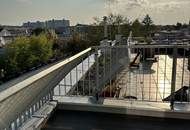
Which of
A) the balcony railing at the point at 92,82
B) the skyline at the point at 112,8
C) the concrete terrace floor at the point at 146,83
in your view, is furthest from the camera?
the skyline at the point at 112,8

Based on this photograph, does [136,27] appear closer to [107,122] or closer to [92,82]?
[92,82]

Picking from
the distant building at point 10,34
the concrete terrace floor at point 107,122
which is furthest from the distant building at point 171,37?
the distant building at point 10,34

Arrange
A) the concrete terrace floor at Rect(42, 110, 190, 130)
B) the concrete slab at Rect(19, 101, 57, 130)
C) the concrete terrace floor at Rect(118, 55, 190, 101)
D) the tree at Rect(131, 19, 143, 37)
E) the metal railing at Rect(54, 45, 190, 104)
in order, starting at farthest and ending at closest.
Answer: the tree at Rect(131, 19, 143, 37) < the concrete terrace floor at Rect(118, 55, 190, 101) < the metal railing at Rect(54, 45, 190, 104) < the concrete terrace floor at Rect(42, 110, 190, 130) < the concrete slab at Rect(19, 101, 57, 130)

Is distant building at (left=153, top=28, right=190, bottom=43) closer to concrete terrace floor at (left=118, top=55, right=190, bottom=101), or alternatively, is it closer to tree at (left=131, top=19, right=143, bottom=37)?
concrete terrace floor at (left=118, top=55, right=190, bottom=101)

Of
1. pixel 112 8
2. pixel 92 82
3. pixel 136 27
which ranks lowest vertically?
pixel 92 82

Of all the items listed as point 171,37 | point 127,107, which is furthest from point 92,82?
point 171,37

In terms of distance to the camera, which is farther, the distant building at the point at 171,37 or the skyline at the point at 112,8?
the skyline at the point at 112,8

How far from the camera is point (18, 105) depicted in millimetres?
1756

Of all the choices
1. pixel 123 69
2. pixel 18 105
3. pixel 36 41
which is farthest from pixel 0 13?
pixel 18 105

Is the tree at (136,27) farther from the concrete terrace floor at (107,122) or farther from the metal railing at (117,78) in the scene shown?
the concrete terrace floor at (107,122)

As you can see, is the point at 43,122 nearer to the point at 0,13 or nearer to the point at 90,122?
the point at 90,122

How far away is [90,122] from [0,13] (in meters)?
39.1

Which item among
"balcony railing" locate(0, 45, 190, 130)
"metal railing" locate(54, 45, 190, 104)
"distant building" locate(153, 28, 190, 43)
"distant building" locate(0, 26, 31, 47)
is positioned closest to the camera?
"balcony railing" locate(0, 45, 190, 130)

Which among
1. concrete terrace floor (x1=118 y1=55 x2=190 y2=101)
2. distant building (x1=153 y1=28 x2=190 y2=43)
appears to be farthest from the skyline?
concrete terrace floor (x1=118 y1=55 x2=190 y2=101)
